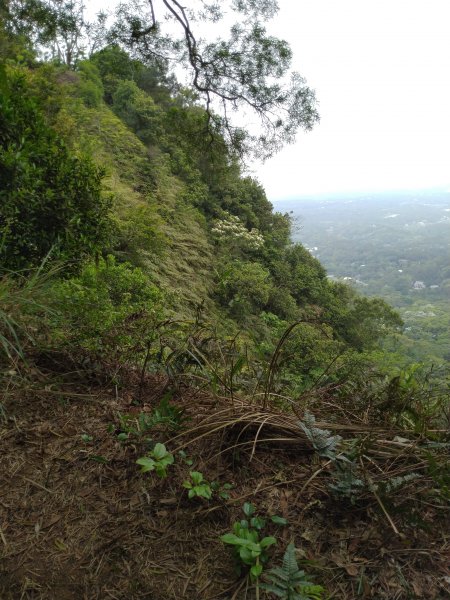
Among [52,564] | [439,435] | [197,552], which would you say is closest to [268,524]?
[197,552]

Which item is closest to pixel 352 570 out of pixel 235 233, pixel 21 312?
pixel 21 312

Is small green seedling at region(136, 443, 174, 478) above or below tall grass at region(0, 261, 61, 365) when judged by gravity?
below

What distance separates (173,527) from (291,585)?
1.53 feet

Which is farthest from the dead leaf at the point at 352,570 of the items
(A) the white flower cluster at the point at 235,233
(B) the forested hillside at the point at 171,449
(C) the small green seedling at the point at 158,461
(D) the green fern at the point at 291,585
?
(A) the white flower cluster at the point at 235,233

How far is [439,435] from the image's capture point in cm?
170

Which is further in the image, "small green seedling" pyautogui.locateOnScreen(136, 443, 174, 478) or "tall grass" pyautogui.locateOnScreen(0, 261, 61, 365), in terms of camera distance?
"tall grass" pyautogui.locateOnScreen(0, 261, 61, 365)

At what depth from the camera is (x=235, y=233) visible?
14469 mm

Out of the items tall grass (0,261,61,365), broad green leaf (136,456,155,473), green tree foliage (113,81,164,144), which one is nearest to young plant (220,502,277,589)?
Result: broad green leaf (136,456,155,473)

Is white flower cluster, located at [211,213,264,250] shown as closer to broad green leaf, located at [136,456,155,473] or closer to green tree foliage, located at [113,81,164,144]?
green tree foliage, located at [113,81,164,144]

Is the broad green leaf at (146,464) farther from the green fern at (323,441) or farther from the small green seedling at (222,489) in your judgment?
the green fern at (323,441)

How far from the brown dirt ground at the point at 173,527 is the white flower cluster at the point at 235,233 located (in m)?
12.8

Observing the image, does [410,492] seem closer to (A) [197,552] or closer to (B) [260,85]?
(A) [197,552]

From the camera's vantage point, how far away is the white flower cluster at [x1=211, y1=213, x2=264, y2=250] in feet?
47.3

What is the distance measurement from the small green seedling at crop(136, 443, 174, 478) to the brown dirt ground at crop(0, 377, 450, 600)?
11 centimetres
